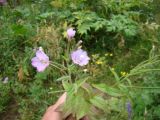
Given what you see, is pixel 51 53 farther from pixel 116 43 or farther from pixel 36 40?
pixel 116 43

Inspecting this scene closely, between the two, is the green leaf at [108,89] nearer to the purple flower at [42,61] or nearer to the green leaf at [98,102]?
the green leaf at [98,102]

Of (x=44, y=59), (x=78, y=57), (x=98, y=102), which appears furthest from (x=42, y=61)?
(x=98, y=102)

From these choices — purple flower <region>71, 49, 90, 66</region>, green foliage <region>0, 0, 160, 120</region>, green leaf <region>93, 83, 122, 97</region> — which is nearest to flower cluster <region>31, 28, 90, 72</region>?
purple flower <region>71, 49, 90, 66</region>

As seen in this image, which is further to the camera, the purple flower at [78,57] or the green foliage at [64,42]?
the green foliage at [64,42]

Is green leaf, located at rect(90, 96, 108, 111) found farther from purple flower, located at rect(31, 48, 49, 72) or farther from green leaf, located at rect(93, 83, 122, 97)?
purple flower, located at rect(31, 48, 49, 72)

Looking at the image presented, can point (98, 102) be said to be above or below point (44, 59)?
below

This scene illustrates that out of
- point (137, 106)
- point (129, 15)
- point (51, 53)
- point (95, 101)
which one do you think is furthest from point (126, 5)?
point (95, 101)

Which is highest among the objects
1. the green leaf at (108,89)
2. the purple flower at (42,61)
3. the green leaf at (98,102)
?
the purple flower at (42,61)

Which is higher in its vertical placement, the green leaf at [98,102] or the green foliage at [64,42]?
the green leaf at [98,102]

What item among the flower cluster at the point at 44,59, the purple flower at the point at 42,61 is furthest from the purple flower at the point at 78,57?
the purple flower at the point at 42,61

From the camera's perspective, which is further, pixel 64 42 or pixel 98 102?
pixel 64 42

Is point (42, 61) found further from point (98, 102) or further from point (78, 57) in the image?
point (98, 102)

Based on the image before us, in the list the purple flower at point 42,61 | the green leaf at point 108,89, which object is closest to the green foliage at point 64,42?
the green leaf at point 108,89
